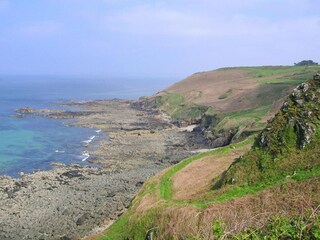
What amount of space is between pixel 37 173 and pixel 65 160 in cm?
850

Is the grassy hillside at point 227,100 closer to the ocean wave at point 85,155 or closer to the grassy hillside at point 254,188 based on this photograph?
the ocean wave at point 85,155

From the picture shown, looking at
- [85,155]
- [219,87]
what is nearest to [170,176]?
[85,155]

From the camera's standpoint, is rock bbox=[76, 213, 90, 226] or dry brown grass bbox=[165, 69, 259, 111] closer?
rock bbox=[76, 213, 90, 226]

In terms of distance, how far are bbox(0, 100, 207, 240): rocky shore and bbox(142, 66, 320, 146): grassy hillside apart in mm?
6701

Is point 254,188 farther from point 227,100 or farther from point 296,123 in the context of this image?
point 227,100

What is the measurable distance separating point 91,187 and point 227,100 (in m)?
62.4

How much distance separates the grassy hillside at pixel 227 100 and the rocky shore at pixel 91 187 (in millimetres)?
6701

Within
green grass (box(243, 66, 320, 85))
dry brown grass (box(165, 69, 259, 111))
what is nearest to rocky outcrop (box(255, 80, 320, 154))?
dry brown grass (box(165, 69, 259, 111))

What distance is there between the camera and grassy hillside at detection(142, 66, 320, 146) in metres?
69.1

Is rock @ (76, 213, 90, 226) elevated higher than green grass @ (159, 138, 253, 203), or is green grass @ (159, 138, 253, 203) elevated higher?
green grass @ (159, 138, 253, 203)

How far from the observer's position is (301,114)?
86.2 ft

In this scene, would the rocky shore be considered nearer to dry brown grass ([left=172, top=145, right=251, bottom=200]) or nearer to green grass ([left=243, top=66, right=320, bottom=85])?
dry brown grass ([left=172, top=145, right=251, bottom=200])

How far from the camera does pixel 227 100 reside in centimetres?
10262

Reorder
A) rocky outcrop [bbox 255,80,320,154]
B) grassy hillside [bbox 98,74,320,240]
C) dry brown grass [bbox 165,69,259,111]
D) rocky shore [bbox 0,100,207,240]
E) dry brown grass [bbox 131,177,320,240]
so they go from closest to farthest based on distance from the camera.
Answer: dry brown grass [bbox 131,177,320,240]
grassy hillside [bbox 98,74,320,240]
rocky outcrop [bbox 255,80,320,154]
rocky shore [bbox 0,100,207,240]
dry brown grass [bbox 165,69,259,111]
